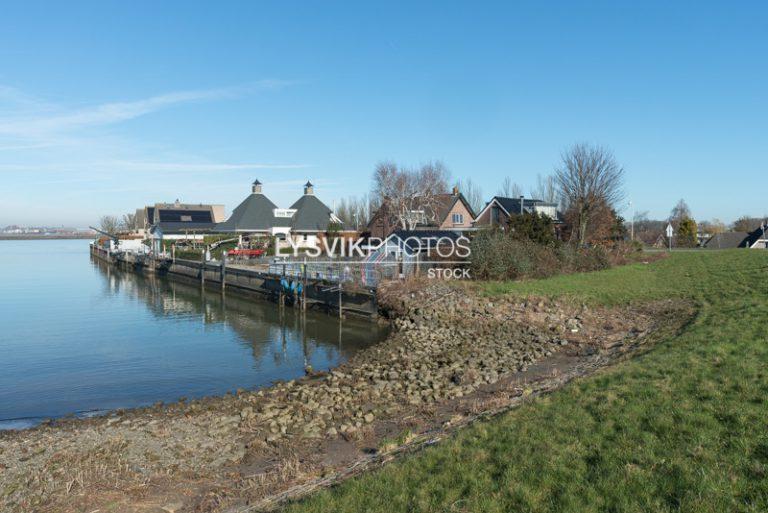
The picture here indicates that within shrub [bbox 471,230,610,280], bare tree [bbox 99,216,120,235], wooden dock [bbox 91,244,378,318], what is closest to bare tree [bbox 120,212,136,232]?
bare tree [bbox 99,216,120,235]

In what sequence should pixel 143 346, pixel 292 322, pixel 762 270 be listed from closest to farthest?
1. pixel 143 346
2. pixel 762 270
3. pixel 292 322

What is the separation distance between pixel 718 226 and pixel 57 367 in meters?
140

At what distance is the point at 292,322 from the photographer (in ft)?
95.8

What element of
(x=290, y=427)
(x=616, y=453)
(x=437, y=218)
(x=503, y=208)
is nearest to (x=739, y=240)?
(x=503, y=208)

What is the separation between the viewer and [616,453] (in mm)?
6930

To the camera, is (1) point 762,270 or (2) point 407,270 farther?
(2) point 407,270

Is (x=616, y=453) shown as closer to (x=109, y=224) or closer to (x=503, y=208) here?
(x=503, y=208)

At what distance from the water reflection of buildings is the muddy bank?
390cm

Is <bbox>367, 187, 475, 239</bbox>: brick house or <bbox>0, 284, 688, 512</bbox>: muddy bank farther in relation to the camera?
<bbox>367, 187, 475, 239</bbox>: brick house

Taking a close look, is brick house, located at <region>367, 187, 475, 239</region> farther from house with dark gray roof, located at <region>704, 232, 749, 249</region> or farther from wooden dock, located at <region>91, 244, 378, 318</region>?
house with dark gray roof, located at <region>704, 232, 749, 249</region>

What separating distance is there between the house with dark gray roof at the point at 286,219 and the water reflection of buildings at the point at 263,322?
541 inches

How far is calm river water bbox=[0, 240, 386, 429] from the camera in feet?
52.6

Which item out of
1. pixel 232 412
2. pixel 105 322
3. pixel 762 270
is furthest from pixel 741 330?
pixel 105 322

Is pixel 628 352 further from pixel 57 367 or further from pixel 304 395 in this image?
pixel 57 367
